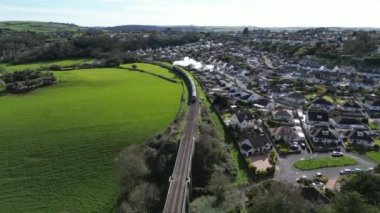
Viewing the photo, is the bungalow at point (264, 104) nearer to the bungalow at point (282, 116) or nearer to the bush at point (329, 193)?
the bungalow at point (282, 116)

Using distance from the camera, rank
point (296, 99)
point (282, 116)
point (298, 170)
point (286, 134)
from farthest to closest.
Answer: point (296, 99) < point (282, 116) < point (286, 134) < point (298, 170)

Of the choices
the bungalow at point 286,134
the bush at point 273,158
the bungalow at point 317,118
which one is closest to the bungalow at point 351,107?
the bungalow at point 317,118

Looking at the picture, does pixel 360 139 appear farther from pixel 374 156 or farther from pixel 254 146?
pixel 254 146

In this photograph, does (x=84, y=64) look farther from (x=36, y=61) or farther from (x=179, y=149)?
(x=179, y=149)

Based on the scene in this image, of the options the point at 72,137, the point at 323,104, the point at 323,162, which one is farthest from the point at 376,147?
the point at 72,137

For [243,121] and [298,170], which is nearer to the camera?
[298,170]

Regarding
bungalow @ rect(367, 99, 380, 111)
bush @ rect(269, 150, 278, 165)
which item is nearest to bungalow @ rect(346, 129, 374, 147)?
bush @ rect(269, 150, 278, 165)

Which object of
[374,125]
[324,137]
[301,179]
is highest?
[324,137]

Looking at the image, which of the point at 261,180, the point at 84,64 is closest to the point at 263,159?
the point at 261,180

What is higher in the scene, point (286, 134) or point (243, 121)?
point (243, 121)
